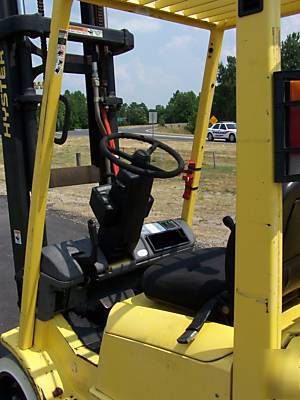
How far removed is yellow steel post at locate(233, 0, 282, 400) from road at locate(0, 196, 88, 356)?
2.24m

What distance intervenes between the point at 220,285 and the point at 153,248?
1.01 meters

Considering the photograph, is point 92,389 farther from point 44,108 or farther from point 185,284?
point 44,108

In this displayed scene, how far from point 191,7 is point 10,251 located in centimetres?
593

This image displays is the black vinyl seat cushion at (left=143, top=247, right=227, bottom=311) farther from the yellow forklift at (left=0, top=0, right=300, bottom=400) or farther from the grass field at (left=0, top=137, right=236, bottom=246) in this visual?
the grass field at (left=0, top=137, right=236, bottom=246)

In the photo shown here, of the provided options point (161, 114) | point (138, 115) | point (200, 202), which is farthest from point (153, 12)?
point (138, 115)

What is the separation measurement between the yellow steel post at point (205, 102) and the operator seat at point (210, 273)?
27.1 inches

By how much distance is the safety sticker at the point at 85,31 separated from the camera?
9.31ft

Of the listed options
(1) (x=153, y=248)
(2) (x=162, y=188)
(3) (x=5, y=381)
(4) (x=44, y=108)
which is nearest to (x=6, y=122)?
(4) (x=44, y=108)

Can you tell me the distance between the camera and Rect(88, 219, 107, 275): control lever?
8.52 feet

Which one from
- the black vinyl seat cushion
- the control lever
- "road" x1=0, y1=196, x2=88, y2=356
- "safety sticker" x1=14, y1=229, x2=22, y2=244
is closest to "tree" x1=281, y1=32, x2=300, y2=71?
the black vinyl seat cushion

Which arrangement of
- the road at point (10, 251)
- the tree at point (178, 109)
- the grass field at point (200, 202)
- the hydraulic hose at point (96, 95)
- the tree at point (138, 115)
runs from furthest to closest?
1. the tree at point (138, 115)
2. the tree at point (178, 109)
3. the grass field at point (200, 202)
4. the road at point (10, 251)
5. the hydraulic hose at point (96, 95)

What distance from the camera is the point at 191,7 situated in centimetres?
259

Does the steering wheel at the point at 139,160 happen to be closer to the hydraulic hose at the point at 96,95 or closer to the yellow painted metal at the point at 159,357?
the hydraulic hose at the point at 96,95

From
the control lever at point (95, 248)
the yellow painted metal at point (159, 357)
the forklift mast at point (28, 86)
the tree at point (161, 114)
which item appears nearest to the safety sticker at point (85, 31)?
the forklift mast at point (28, 86)
